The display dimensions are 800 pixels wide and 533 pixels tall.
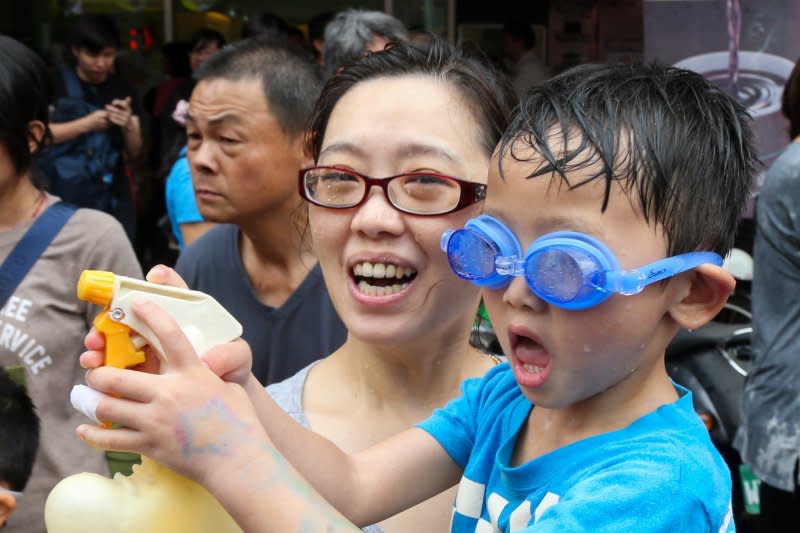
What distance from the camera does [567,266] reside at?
1374 mm

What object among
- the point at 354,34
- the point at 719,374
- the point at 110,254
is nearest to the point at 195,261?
the point at 110,254

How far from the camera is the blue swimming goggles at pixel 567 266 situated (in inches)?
54.3

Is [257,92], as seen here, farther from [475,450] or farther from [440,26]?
[440,26]

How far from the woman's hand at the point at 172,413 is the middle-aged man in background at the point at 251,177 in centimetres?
179

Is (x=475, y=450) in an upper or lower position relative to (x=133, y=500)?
lower

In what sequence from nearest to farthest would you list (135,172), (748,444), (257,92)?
(257,92)
(748,444)
(135,172)

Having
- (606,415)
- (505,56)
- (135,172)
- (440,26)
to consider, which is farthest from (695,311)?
(440,26)

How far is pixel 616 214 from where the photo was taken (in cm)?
141

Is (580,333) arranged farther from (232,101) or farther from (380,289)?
(232,101)

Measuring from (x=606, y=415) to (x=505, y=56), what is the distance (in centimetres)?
731

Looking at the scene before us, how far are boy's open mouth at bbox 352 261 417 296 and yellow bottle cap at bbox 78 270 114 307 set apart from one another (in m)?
0.68

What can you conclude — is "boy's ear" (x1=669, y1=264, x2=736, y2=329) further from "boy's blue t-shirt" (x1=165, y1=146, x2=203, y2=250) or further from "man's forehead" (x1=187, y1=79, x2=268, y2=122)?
"boy's blue t-shirt" (x1=165, y1=146, x2=203, y2=250)

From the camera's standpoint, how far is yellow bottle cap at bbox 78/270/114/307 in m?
1.32

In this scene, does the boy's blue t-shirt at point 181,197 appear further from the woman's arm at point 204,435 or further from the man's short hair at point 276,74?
the woman's arm at point 204,435
